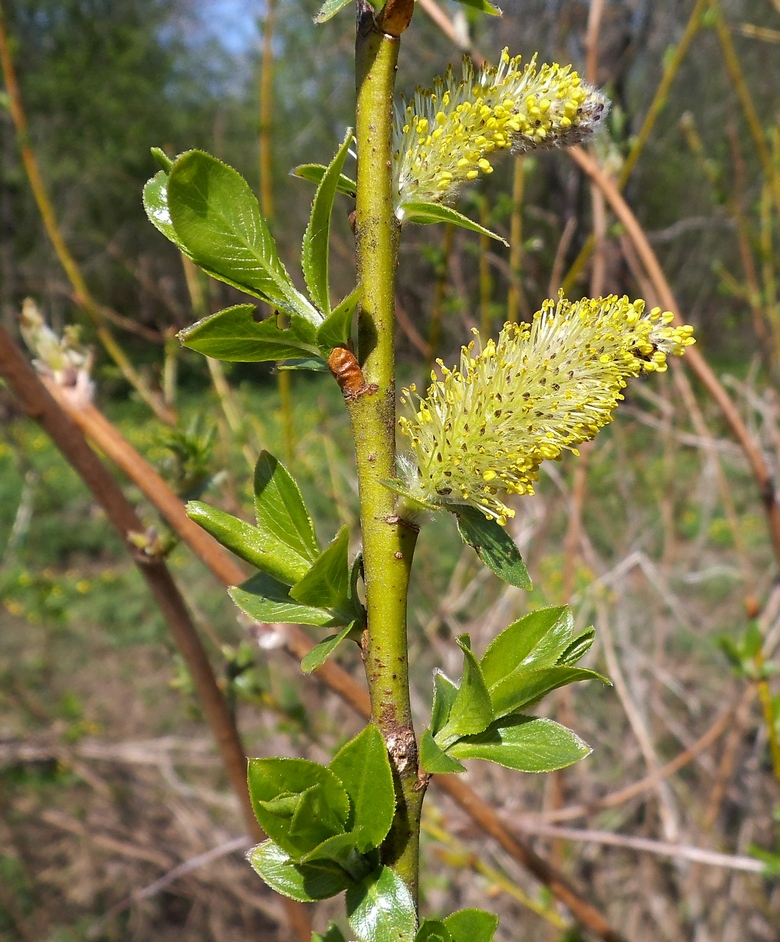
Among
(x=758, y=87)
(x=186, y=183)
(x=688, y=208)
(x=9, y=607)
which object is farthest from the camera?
(x=688, y=208)

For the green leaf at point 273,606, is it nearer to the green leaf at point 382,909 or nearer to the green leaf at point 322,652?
the green leaf at point 322,652

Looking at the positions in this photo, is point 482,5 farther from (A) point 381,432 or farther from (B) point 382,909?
(B) point 382,909

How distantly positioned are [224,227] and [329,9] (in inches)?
4.8

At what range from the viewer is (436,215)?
14.6 inches

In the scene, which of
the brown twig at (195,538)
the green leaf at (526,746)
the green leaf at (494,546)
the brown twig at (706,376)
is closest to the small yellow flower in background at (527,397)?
the green leaf at (494,546)

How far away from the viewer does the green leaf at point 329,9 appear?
36cm

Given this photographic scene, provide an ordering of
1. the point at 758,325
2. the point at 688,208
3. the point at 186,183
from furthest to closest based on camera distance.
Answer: the point at 688,208 < the point at 758,325 < the point at 186,183

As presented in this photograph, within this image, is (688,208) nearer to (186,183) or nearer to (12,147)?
(186,183)

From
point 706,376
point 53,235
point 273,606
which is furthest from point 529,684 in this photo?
point 53,235

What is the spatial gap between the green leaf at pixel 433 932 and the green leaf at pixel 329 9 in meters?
0.44

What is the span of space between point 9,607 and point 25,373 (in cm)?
320

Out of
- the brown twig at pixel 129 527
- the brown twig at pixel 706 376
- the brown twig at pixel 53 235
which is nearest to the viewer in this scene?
the brown twig at pixel 129 527

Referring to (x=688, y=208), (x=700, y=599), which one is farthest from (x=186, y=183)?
(x=688, y=208)

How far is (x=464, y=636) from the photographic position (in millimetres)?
351
